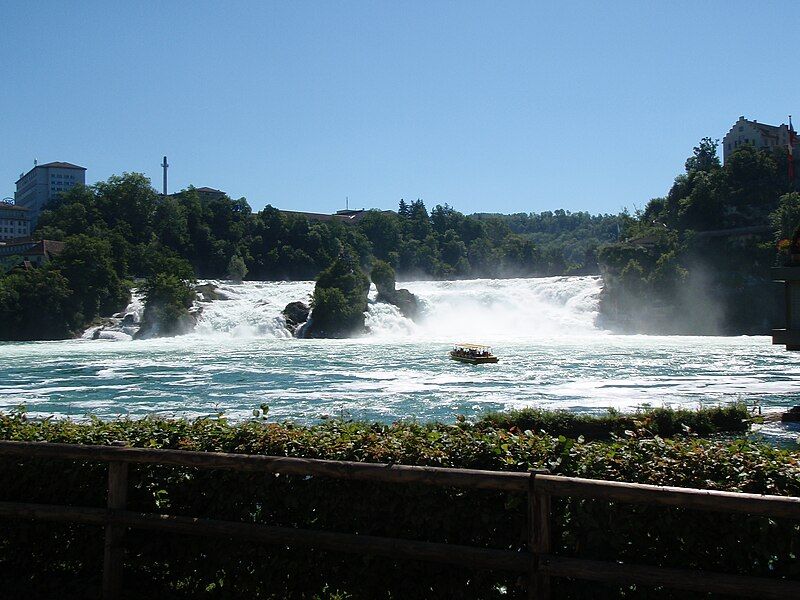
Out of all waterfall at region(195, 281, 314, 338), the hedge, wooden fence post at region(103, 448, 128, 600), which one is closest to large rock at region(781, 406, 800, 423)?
the hedge

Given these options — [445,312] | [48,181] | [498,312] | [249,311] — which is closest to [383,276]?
[445,312]

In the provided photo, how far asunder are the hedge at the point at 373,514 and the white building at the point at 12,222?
14998 cm

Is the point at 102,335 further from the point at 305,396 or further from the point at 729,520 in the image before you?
the point at 729,520

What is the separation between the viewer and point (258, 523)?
17.7 feet

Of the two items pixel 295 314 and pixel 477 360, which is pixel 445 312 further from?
pixel 477 360

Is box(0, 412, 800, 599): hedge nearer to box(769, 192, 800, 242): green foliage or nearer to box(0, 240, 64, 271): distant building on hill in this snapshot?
box(769, 192, 800, 242): green foliage

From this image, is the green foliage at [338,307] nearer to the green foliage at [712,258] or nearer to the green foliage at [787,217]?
the green foliage at [712,258]

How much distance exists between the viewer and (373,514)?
517 centimetres

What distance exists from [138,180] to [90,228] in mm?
15043

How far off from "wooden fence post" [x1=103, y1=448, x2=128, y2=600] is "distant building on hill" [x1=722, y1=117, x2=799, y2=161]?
10558 centimetres

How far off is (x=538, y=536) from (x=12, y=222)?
15600 cm

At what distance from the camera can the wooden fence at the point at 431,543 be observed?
446 cm

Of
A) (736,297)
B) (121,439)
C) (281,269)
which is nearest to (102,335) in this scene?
(281,269)

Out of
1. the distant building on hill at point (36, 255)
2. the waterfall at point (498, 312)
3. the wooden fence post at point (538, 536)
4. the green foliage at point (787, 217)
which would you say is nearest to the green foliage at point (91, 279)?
the distant building on hill at point (36, 255)
